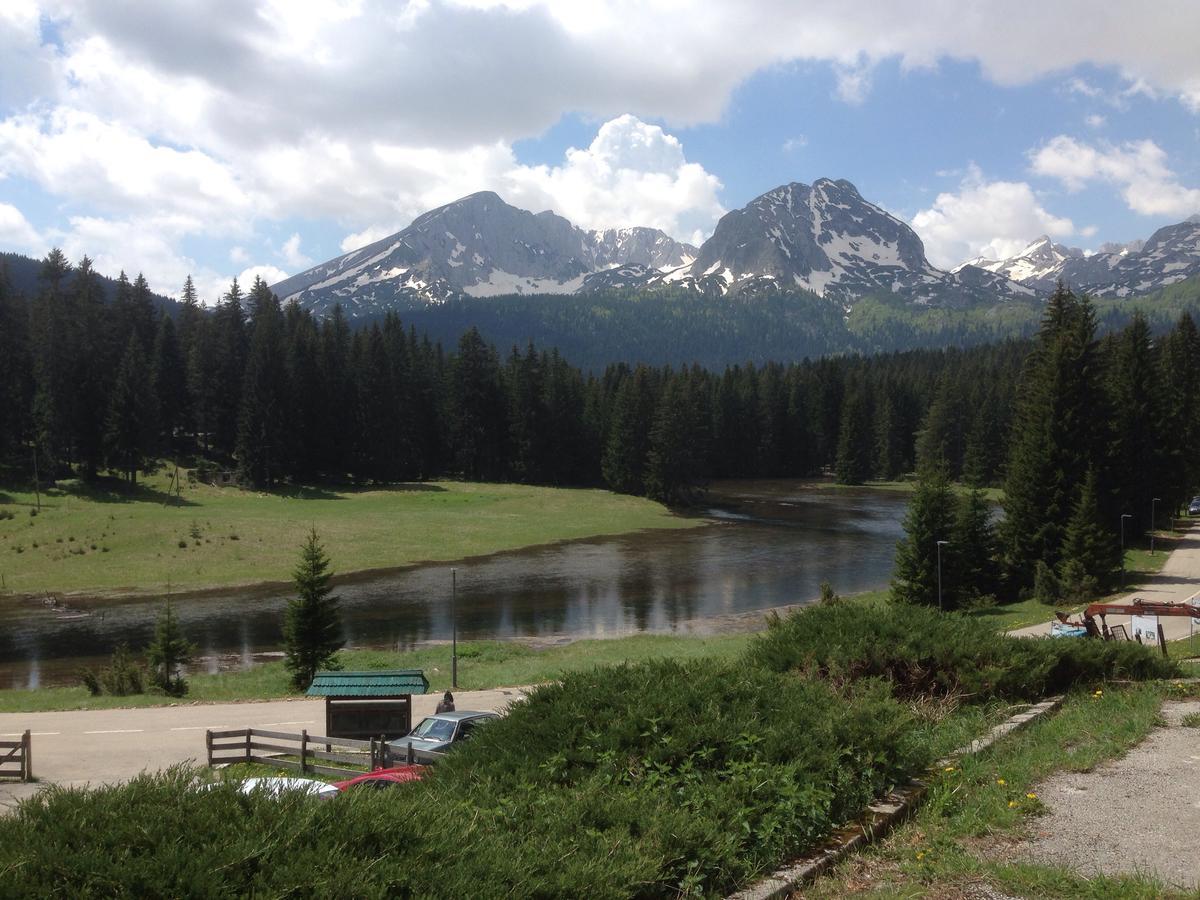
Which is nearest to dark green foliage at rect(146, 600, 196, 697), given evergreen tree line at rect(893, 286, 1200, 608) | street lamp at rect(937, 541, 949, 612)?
evergreen tree line at rect(893, 286, 1200, 608)

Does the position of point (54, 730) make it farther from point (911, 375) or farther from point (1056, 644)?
point (911, 375)

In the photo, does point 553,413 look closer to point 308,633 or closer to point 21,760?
point 308,633

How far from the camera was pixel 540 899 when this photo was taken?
545cm

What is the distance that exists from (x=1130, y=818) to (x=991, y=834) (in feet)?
4.78

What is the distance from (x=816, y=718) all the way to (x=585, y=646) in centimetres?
3064

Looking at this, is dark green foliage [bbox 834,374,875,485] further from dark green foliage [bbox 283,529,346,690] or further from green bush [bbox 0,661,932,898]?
green bush [bbox 0,661,932,898]

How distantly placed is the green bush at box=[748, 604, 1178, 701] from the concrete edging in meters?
2.16

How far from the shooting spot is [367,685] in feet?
69.7

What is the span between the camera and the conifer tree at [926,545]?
4322cm

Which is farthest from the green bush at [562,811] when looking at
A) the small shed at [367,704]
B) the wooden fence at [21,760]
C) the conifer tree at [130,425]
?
the conifer tree at [130,425]

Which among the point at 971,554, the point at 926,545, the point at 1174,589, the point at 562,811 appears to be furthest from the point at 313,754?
the point at 1174,589

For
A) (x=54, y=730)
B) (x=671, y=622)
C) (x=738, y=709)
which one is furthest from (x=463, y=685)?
(x=738, y=709)

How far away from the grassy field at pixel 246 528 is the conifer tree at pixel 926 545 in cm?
3259

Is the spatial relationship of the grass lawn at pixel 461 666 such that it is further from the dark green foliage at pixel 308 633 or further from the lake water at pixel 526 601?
the lake water at pixel 526 601
